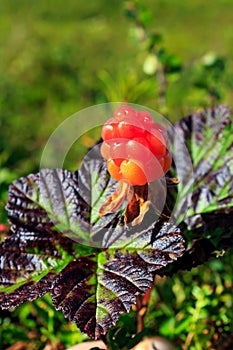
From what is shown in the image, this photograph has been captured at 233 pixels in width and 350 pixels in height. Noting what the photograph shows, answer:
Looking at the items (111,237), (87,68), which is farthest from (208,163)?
(87,68)

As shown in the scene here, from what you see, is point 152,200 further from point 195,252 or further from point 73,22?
point 73,22

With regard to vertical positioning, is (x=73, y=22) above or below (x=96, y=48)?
above

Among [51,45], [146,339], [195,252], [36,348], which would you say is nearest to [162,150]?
[195,252]

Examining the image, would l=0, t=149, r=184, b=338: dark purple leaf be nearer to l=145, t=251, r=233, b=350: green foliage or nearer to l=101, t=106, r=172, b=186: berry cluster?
l=101, t=106, r=172, b=186: berry cluster

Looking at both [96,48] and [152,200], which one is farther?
[96,48]

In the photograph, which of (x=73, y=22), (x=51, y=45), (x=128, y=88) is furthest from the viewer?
(x=73, y=22)

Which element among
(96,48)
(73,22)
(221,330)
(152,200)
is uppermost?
(73,22)
